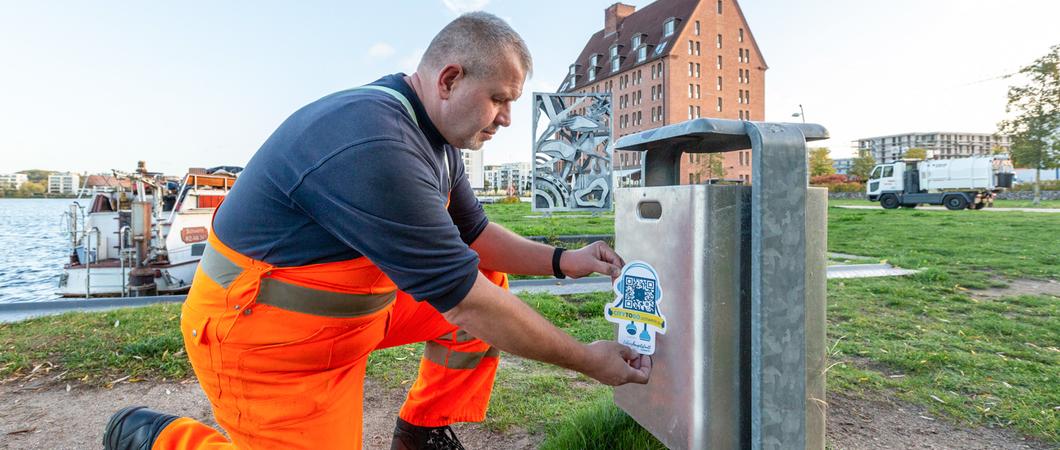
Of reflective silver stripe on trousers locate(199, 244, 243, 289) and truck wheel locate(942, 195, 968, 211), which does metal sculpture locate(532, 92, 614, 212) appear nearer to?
truck wheel locate(942, 195, 968, 211)

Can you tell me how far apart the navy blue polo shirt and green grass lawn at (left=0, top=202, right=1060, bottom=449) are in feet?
3.31

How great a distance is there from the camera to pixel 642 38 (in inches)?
2299

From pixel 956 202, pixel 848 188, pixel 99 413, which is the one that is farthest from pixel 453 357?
pixel 848 188

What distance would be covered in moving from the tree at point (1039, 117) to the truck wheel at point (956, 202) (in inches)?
235

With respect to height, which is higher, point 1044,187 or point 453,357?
point 1044,187

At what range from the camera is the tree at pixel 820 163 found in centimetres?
6110

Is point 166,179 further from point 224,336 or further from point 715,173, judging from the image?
point 715,173

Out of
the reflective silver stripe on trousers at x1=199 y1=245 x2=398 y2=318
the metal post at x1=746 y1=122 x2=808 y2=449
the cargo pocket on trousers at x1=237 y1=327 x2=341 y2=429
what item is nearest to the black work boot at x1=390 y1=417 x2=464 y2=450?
the cargo pocket on trousers at x1=237 y1=327 x2=341 y2=429

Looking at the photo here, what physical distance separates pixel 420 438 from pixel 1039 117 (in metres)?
36.8

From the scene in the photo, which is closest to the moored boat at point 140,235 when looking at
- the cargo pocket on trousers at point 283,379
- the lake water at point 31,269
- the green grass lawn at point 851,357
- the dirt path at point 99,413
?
the lake water at point 31,269

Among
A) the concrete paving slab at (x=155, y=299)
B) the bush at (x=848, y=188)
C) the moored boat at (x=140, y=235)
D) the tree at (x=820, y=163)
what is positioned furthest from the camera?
the tree at (x=820, y=163)

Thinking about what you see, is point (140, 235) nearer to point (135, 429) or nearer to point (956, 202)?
point (135, 429)

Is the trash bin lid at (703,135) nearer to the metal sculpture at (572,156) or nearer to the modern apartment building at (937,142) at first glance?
the metal sculpture at (572,156)

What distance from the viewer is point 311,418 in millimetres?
1741
